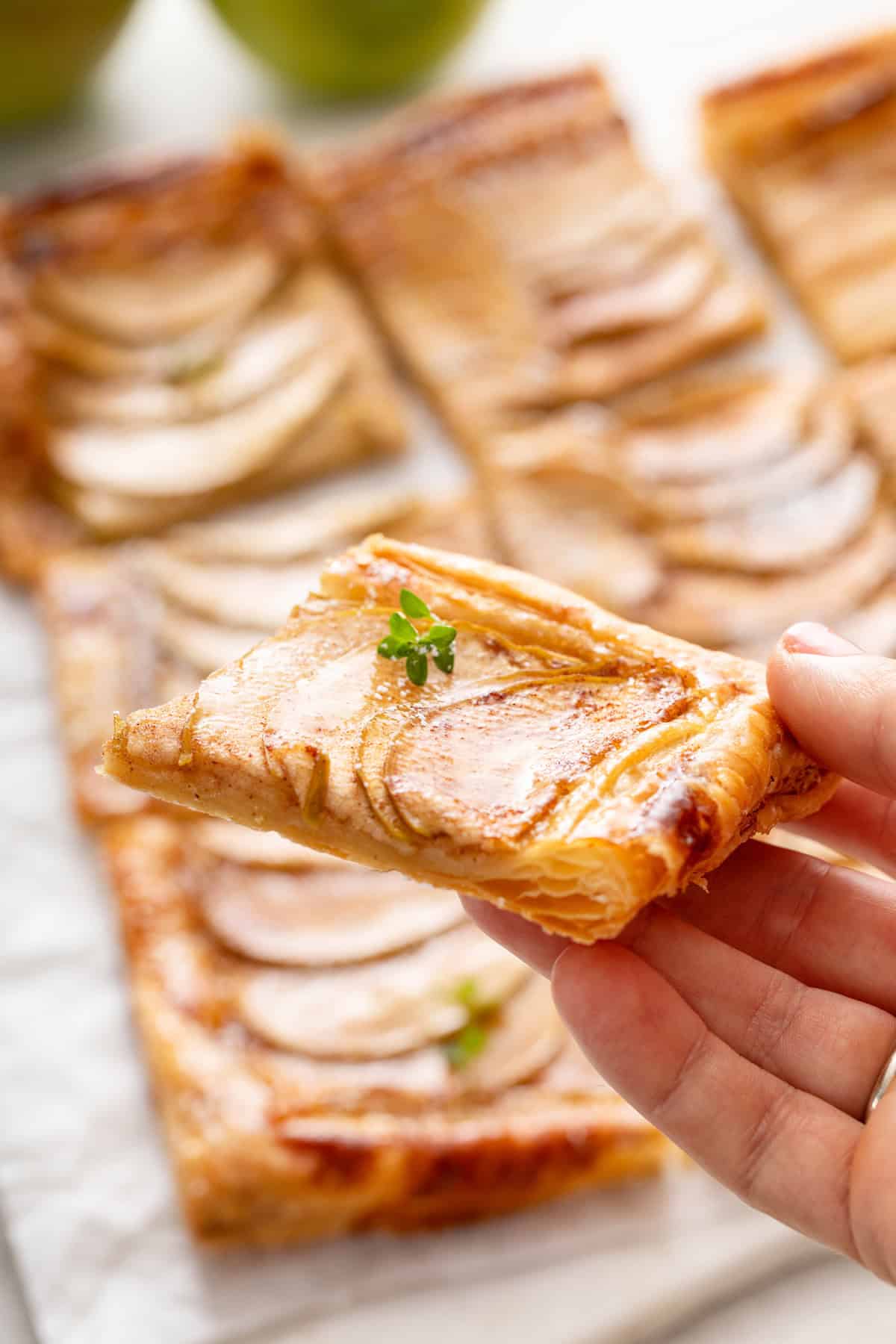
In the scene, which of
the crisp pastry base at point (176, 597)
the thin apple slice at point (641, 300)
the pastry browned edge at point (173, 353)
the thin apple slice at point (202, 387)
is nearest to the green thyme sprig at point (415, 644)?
the crisp pastry base at point (176, 597)

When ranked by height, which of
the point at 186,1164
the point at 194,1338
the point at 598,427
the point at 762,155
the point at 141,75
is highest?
the point at 141,75

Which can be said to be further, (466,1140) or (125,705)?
(125,705)

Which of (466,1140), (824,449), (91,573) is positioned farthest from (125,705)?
(824,449)

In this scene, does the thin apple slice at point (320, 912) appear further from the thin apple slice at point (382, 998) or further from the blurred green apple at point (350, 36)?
the blurred green apple at point (350, 36)

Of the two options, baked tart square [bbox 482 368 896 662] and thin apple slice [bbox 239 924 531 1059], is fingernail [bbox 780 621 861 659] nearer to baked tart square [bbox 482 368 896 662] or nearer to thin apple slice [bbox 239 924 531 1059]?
thin apple slice [bbox 239 924 531 1059]

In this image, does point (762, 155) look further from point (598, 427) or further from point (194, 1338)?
point (194, 1338)

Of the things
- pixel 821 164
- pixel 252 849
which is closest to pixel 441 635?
pixel 252 849
